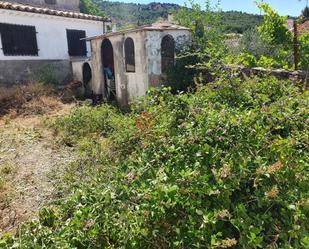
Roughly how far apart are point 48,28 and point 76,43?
162 centimetres

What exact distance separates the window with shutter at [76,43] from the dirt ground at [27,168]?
21.9ft

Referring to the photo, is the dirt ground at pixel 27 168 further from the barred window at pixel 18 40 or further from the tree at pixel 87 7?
the tree at pixel 87 7

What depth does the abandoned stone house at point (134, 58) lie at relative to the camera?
9.52 metres

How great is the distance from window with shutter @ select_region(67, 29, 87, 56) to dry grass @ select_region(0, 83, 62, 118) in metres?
3.83

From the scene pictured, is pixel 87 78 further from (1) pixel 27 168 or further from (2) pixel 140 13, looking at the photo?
(2) pixel 140 13

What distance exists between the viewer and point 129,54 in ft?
33.6

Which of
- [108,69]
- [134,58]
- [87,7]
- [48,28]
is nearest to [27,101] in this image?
[108,69]

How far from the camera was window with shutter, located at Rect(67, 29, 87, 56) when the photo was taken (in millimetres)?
14570

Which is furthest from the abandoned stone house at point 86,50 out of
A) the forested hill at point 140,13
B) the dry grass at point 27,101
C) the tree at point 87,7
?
the forested hill at point 140,13

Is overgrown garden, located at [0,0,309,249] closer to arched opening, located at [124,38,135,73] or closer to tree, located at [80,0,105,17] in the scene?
arched opening, located at [124,38,135,73]

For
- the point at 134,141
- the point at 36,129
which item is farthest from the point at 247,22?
the point at 134,141

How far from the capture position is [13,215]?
4312 millimetres

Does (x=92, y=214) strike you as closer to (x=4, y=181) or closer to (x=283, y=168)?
(x=283, y=168)

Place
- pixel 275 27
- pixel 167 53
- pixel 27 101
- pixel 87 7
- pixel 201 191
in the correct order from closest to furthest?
pixel 201 191 → pixel 275 27 → pixel 167 53 → pixel 27 101 → pixel 87 7
